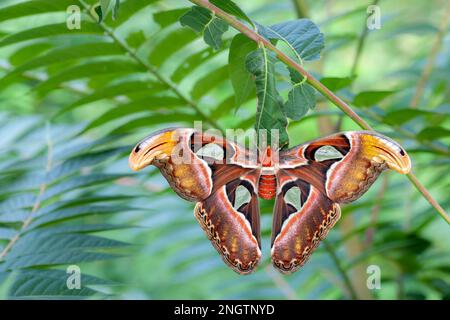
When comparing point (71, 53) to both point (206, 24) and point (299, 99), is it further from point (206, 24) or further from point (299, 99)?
point (299, 99)

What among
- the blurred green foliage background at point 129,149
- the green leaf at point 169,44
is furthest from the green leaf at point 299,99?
the green leaf at point 169,44

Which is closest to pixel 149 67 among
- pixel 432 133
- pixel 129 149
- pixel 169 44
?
pixel 169 44

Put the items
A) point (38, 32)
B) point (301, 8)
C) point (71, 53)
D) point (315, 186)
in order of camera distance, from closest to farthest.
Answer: point (315, 186) < point (38, 32) < point (71, 53) < point (301, 8)

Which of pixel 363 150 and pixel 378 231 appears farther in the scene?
pixel 378 231

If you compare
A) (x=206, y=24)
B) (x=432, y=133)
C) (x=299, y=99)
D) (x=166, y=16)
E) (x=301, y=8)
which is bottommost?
(x=299, y=99)

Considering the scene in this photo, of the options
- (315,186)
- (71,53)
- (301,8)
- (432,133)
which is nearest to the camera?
(315,186)

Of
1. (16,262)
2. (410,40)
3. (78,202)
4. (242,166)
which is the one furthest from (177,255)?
(410,40)
